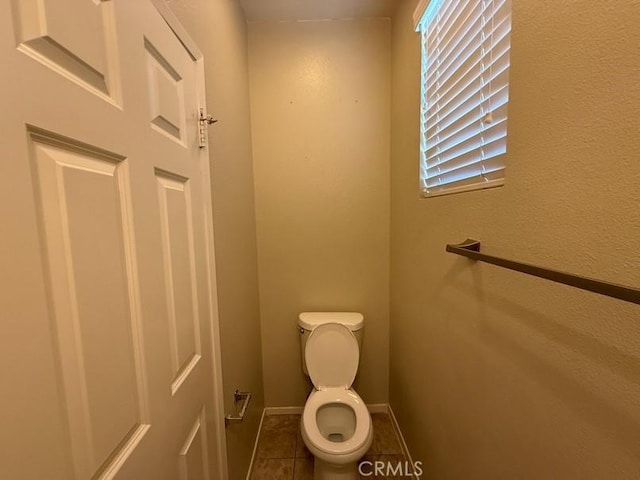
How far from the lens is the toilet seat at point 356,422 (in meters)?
1.24

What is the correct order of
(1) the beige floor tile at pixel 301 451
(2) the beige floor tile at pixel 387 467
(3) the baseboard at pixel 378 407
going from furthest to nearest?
(3) the baseboard at pixel 378 407 < (1) the beige floor tile at pixel 301 451 < (2) the beige floor tile at pixel 387 467

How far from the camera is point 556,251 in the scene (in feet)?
1.98

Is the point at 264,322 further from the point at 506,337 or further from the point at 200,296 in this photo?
the point at 506,337

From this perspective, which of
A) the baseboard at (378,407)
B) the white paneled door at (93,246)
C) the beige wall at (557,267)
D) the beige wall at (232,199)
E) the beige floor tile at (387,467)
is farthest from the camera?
the baseboard at (378,407)

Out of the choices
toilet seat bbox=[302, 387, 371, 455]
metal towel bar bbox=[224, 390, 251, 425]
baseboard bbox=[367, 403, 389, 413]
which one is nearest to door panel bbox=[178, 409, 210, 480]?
metal towel bar bbox=[224, 390, 251, 425]

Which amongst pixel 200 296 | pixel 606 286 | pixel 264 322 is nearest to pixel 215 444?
pixel 200 296

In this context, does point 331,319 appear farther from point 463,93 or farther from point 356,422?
point 463,93

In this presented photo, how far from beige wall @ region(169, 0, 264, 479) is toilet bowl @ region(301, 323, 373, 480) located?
35 cm

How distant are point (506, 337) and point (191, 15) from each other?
53.8 inches

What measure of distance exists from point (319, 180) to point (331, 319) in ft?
2.91

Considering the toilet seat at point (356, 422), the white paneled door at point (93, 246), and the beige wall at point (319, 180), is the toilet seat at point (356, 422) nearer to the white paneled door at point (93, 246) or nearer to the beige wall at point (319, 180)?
the beige wall at point (319, 180)

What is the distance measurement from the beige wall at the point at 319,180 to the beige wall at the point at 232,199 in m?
0.13

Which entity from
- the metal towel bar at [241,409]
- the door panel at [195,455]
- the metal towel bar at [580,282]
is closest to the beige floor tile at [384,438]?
the metal towel bar at [241,409]

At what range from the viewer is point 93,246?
46 centimetres
